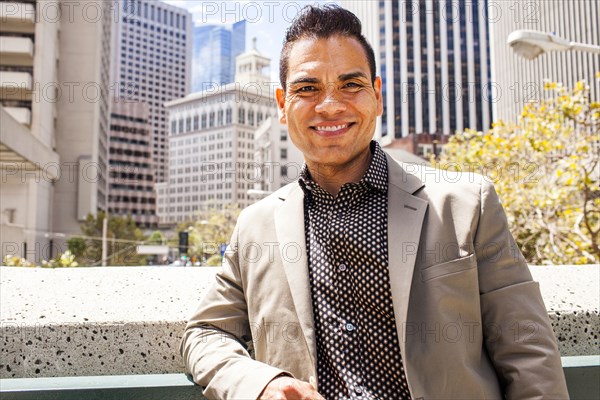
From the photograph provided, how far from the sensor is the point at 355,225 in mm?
1928

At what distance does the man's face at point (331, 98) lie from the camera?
1996 mm

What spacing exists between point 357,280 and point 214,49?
19072 centimetres

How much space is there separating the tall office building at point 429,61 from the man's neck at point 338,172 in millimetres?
89614

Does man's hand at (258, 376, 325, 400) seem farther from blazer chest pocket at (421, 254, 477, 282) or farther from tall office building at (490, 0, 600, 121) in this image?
tall office building at (490, 0, 600, 121)

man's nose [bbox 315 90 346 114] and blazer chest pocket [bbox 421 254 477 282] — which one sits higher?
man's nose [bbox 315 90 346 114]

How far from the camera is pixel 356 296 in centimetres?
186

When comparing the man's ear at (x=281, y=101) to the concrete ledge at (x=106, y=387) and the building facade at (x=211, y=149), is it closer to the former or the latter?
the concrete ledge at (x=106, y=387)

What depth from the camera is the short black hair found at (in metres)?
2.02

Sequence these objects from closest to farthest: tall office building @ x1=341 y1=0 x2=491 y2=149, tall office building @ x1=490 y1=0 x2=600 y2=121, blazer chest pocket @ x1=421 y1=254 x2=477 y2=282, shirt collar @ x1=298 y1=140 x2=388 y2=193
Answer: blazer chest pocket @ x1=421 y1=254 x2=477 y2=282 → shirt collar @ x1=298 y1=140 x2=388 y2=193 → tall office building @ x1=490 y1=0 x2=600 y2=121 → tall office building @ x1=341 y1=0 x2=491 y2=149

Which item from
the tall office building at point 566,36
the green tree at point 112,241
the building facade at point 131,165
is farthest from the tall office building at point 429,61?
the green tree at point 112,241

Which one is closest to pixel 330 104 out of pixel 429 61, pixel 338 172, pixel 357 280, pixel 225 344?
pixel 338 172

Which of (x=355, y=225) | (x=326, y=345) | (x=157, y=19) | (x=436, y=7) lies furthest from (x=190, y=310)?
(x=157, y=19)

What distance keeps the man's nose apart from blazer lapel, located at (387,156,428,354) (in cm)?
32

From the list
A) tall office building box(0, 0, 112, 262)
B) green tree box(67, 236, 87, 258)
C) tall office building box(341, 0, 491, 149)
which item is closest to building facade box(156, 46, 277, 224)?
tall office building box(341, 0, 491, 149)
